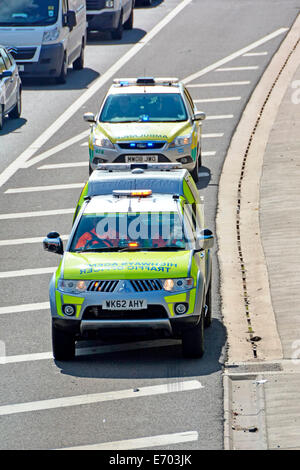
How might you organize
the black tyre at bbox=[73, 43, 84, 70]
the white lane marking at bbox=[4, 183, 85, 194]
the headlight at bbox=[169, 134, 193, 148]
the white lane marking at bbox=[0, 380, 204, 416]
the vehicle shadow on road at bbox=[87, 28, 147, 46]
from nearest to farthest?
the white lane marking at bbox=[0, 380, 204, 416]
the headlight at bbox=[169, 134, 193, 148]
the white lane marking at bbox=[4, 183, 85, 194]
the black tyre at bbox=[73, 43, 84, 70]
the vehicle shadow on road at bbox=[87, 28, 147, 46]

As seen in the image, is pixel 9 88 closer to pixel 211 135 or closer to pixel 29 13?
pixel 211 135

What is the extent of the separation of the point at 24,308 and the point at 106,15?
24751 mm

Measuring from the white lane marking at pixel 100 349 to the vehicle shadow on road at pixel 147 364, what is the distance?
10 centimetres

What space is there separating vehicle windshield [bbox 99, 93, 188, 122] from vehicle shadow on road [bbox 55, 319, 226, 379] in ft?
31.7

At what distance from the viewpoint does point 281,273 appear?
16.8m

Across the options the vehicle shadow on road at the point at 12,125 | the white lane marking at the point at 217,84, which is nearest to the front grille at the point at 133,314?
the vehicle shadow on road at the point at 12,125

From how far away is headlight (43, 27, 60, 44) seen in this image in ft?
107

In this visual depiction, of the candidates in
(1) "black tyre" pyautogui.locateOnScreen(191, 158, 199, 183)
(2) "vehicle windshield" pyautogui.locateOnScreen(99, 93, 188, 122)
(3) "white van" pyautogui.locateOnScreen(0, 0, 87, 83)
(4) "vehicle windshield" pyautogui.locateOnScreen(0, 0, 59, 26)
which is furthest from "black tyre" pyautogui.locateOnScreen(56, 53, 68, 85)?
(1) "black tyre" pyautogui.locateOnScreen(191, 158, 199, 183)

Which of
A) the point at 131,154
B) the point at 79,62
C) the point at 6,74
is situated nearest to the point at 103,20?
the point at 79,62

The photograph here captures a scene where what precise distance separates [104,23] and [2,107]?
12.2 m

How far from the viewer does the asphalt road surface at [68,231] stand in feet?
37.4

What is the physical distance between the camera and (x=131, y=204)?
569 inches

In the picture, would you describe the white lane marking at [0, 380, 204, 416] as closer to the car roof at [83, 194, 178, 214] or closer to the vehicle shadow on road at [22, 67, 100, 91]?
the car roof at [83, 194, 178, 214]
